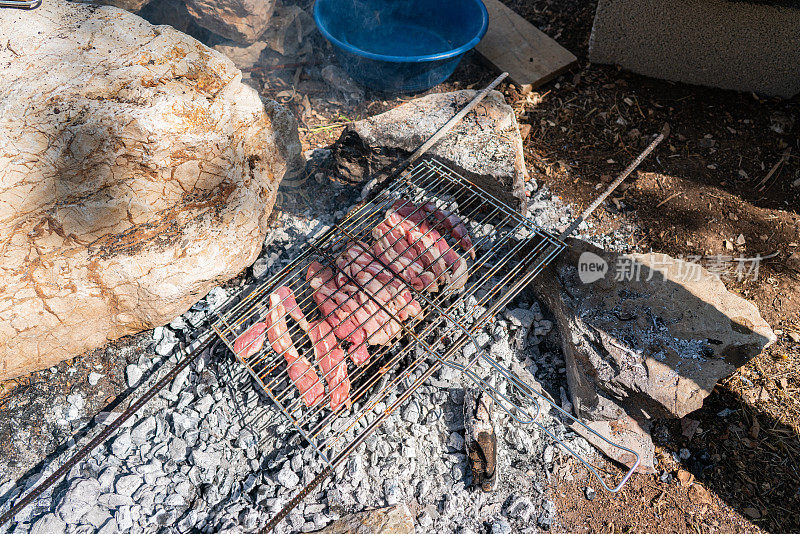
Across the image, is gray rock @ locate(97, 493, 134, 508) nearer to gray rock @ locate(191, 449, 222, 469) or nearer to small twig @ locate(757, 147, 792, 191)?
gray rock @ locate(191, 449, 222, 469)

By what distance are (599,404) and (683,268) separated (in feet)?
3.46

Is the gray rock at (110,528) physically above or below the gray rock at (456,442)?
below

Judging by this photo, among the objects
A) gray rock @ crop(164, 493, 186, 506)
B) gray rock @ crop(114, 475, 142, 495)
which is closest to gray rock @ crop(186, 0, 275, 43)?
gray rock @ crop(114, 475, 142, 495)

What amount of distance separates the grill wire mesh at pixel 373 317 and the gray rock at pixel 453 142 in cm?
12

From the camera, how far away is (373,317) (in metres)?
3.04

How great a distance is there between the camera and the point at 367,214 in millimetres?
3600

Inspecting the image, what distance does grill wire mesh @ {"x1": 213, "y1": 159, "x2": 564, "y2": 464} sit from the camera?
113 inches

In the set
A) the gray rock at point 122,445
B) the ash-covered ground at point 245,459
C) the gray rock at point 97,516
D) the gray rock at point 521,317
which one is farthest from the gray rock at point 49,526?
the gray rock at point 521,317

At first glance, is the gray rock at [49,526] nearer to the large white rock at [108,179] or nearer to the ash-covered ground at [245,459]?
the ash-covered ground at [245,459]

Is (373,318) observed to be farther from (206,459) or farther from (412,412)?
(206,459)

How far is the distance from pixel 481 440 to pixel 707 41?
4339 mm

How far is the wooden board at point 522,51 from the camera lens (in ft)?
17.0

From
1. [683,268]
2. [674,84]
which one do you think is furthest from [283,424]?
[674,84]

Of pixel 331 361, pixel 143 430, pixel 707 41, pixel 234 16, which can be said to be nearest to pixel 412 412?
pixel 331 361
